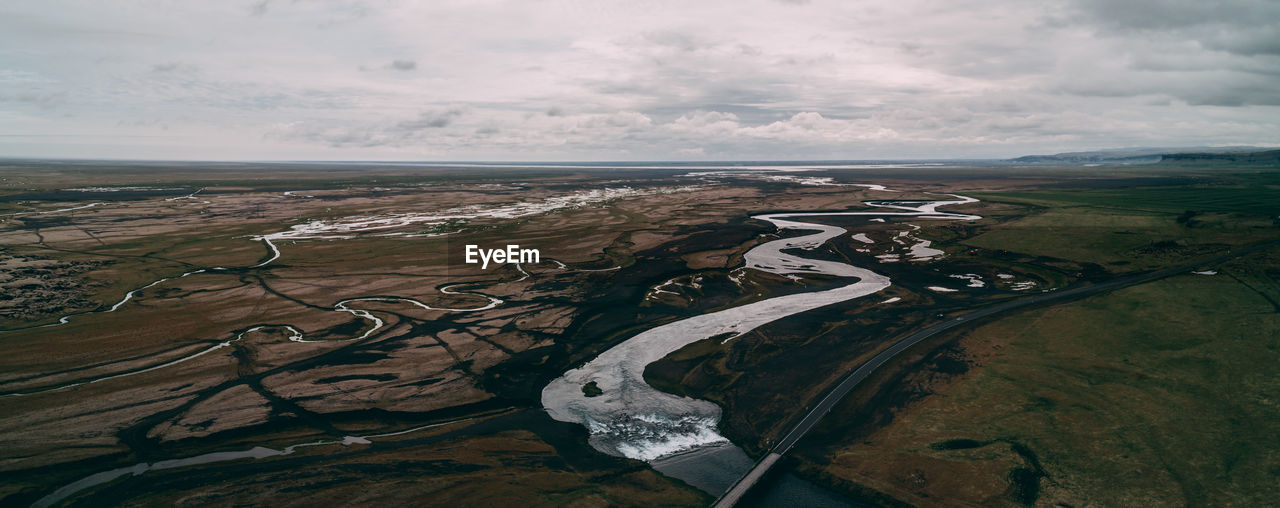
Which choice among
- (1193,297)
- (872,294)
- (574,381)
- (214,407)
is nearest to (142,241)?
(214,407)

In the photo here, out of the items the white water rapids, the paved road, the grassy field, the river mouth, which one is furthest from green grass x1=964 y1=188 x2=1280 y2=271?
the river mouth

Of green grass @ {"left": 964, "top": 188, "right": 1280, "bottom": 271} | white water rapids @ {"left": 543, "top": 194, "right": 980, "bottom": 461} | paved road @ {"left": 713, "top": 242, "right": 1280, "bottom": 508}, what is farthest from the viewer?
green grass @ {"left": 964, "top": 188, "right": 1280, "bottom": 271}

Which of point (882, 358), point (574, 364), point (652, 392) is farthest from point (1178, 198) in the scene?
point (574, 364)

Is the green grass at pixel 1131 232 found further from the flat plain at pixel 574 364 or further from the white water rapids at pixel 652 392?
the white water rapids at pixel 652 392

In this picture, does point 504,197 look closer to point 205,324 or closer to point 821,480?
point 205,324

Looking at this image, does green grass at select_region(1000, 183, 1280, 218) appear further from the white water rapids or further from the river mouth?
the river mouth

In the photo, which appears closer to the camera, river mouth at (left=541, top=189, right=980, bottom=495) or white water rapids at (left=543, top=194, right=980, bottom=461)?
river mouth at (left=541, top=189, right=980, bottom=495)
